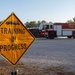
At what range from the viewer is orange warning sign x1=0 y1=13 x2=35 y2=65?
319 inches

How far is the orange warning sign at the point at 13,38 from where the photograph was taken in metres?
8.11

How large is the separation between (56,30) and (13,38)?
41617mm

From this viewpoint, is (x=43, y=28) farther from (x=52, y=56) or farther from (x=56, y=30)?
(x=52, y=56)

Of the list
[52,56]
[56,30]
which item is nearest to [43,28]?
[56,30]

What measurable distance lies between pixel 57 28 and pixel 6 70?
128 feet

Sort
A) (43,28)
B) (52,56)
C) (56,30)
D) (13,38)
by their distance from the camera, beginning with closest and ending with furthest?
(13,38) < (52,56) < (43,28) < (56,30)

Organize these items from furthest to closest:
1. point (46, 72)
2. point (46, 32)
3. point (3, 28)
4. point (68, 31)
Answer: point (68, 31), point (46, 32), point (46, 72), point (3, 28)

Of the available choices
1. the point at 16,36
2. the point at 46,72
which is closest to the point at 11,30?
the point at 16,36

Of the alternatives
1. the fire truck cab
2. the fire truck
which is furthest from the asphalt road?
the fire truck cab

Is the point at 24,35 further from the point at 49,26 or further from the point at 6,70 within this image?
the point at 49,26

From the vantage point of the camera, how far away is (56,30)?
163ft

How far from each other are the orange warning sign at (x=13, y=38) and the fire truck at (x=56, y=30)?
38949mm

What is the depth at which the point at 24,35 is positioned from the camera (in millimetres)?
8289

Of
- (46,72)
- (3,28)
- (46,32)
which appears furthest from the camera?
(46,32)
